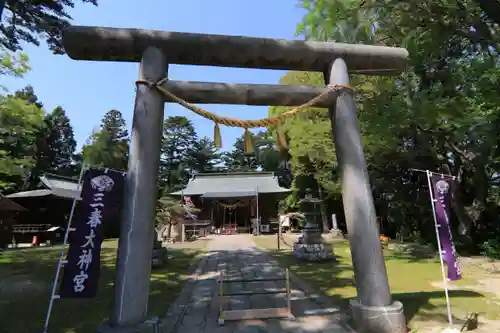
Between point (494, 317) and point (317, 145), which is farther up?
point (317, 145)

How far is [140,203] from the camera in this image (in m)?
4.05

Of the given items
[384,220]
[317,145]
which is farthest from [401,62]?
[384,220]

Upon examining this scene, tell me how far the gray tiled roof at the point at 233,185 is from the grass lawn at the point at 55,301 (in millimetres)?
15048

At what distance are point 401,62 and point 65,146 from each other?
41819 millimetres

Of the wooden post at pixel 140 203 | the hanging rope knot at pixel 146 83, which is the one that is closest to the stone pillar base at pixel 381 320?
the wooden post at pixel 140 203

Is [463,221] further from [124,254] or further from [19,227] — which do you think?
[19,227]

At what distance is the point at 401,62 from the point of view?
5.29 metres

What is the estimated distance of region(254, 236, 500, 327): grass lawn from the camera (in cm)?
496

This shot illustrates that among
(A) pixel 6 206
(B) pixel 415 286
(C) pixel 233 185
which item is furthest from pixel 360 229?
(C) pixel 233 185

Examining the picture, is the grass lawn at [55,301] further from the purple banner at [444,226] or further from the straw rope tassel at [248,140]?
the purple banner at [444,226]

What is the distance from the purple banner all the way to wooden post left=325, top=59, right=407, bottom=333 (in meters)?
1.33

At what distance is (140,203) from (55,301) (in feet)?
12.3

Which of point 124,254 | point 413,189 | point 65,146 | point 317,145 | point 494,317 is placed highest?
point 65,146

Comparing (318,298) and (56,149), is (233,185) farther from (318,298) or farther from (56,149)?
(318,298)
